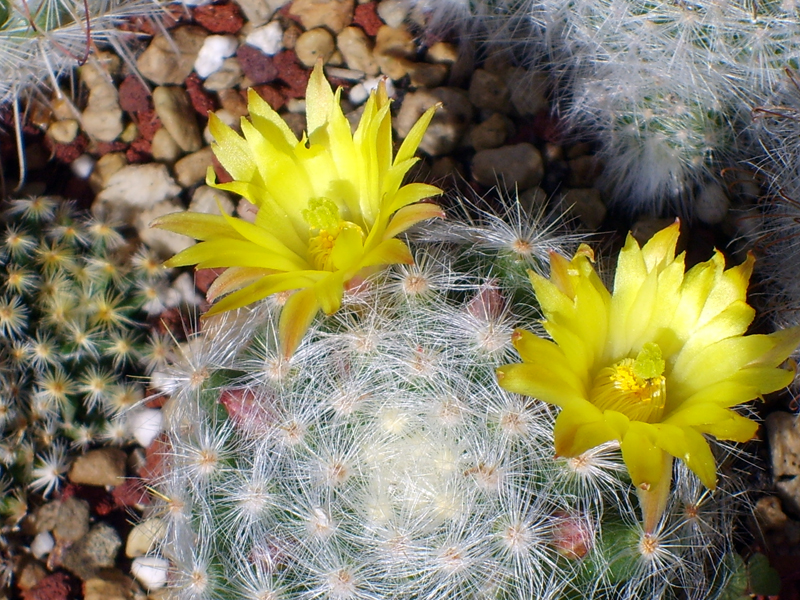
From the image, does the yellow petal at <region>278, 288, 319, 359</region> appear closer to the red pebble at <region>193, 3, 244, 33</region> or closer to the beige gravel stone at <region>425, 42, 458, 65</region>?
the beige gravel stone at <region>425, 42, 458, 65</region>

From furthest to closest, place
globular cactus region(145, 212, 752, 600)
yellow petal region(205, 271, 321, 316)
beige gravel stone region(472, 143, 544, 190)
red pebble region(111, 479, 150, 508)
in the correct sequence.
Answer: beige gravel stone region(472, 143, 544, 190) < red pebble region(111, 479, 150, 508) < globular cactus region(145, 212, 752, 600) < yellow petal region(205, 271, 321, 316)

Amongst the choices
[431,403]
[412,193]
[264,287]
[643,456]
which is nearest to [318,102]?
[412,193]

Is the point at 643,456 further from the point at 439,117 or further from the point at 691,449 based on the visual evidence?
the point at 439,117

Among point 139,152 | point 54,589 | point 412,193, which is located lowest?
point 54,589

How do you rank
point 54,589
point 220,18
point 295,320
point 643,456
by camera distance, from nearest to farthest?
point 643,456
point 295,320
point 54,589
point 220,18

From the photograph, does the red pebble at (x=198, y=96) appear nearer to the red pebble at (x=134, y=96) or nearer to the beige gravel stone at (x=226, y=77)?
the beige gravel stone at (x=226, y=77)

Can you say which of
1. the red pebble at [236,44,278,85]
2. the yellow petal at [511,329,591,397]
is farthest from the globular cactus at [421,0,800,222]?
the yellow petal at [511,329,591,397]

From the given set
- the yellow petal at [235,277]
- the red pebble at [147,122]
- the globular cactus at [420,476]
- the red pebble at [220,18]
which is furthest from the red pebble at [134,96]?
the yellow petal at [235,277]
